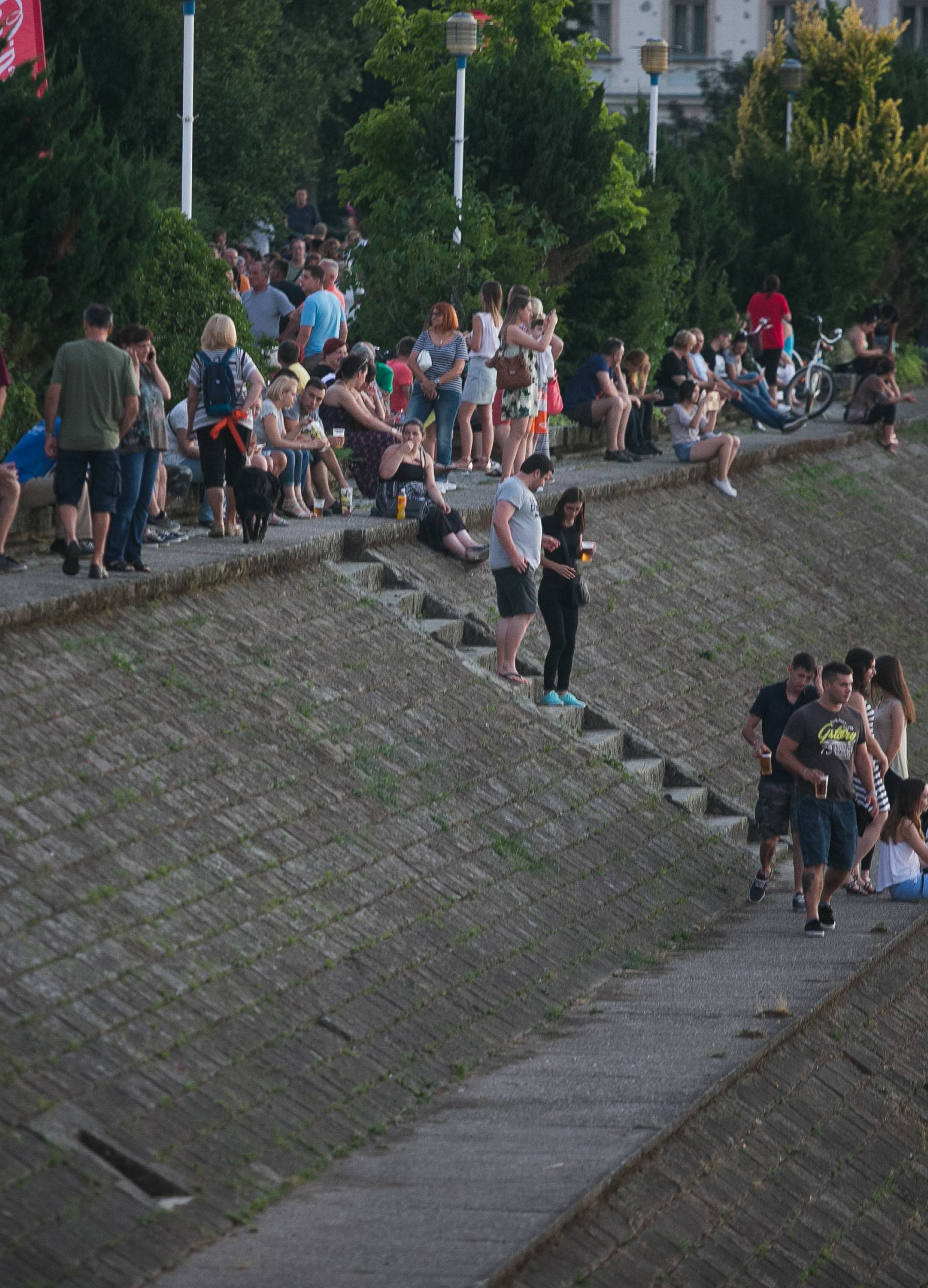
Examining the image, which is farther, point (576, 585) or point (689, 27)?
point (689, 27)

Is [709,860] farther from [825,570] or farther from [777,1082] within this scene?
[825,570]

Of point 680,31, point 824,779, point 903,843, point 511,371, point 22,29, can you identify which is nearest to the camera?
point 824,779

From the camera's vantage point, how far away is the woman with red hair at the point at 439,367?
18.6 metres

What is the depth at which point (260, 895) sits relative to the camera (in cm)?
1092

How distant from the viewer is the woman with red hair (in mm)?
18609

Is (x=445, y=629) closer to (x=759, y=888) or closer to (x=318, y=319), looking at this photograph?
(x=759, y=888)

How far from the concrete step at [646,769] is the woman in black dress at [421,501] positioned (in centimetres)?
202

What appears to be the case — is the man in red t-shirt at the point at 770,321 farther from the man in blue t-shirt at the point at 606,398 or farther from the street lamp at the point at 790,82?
Answer: the street lamp at the point at 790,82

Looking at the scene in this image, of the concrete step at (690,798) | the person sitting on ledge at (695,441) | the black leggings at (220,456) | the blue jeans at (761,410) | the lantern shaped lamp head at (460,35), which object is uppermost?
the lantern shaped lamp head at (460,35)

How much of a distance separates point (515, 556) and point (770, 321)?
1365 centimetres

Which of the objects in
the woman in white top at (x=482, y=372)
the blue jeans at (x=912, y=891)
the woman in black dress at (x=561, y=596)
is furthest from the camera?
the woman in white top at (x=482, y=372)

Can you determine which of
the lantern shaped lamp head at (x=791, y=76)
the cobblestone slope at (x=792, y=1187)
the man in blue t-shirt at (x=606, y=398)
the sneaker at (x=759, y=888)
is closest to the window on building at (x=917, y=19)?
the lantern shaped lamp head at (x=791, y=76)

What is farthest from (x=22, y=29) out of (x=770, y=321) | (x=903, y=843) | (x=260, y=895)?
(x=770, y=321)

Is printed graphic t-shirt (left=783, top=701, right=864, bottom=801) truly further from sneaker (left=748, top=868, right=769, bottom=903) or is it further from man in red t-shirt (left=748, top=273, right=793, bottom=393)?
man in red t-shirt (left=748, top=273, right=793, bottom=393)
